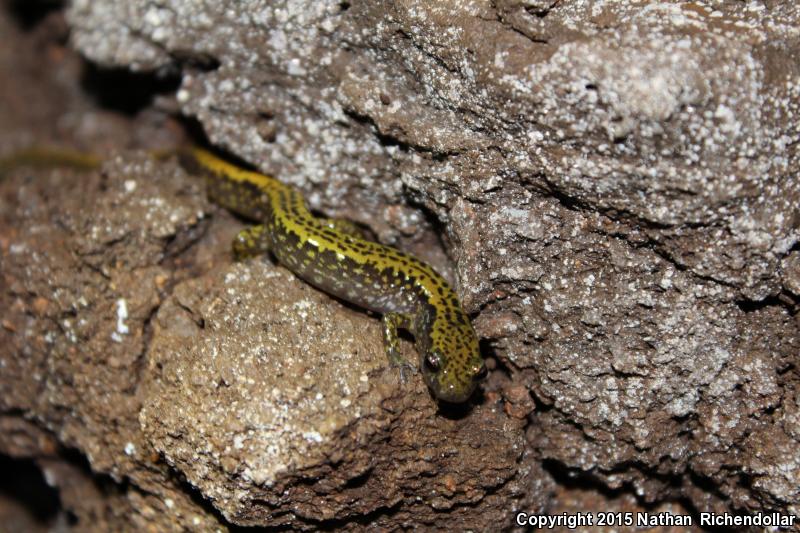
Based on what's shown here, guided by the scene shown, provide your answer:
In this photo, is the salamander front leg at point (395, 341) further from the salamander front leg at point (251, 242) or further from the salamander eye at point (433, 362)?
the salamander front leg at point (251, 242)

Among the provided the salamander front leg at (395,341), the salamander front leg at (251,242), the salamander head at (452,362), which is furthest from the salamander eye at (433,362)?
the salamander front leg at (251,242)

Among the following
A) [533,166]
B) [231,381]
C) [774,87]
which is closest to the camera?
[774,87]

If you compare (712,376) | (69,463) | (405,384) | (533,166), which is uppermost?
(533,166)

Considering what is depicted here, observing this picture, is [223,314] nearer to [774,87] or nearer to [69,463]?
[69,463]

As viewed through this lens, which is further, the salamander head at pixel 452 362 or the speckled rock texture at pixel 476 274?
the salamander head at pixel 452 362

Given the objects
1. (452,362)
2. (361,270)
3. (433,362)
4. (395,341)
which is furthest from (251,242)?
(452,362)

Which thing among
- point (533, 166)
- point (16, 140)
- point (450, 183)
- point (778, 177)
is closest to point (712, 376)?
point (778, 177)

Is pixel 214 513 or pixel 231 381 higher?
pixel 231 381

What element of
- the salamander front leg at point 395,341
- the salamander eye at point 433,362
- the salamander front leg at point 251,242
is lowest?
the salamander front leg at point 251,242

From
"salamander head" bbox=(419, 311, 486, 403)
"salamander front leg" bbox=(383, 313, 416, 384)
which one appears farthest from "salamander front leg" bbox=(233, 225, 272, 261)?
"salamander head" bbox=(419, 311, 486, 403)
